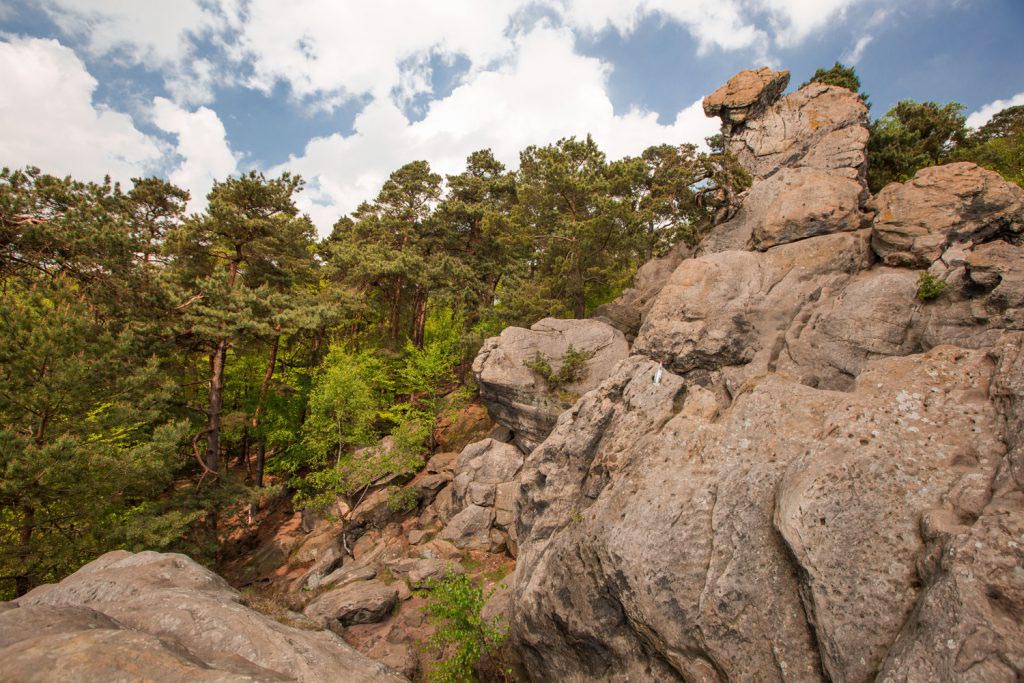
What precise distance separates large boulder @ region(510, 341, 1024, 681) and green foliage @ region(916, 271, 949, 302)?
432 cm

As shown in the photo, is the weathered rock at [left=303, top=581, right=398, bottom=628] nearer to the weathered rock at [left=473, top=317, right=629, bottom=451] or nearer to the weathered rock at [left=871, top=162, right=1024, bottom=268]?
the weathered rock at [left=473, top=317, right=629, bottom=451]

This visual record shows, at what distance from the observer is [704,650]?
701 cm

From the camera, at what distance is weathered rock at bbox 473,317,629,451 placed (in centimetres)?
1959

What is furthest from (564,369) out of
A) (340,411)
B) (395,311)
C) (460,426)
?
(395,311)

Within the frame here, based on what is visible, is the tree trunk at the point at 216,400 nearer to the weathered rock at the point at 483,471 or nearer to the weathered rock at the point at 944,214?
the weathered rock at the point at 483,471

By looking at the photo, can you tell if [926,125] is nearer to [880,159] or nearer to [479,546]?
[880,159]

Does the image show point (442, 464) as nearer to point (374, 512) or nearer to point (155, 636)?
point (374, 512)

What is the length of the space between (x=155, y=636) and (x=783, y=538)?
439 inches

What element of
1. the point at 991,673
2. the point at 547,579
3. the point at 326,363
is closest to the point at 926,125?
the point at 991,673

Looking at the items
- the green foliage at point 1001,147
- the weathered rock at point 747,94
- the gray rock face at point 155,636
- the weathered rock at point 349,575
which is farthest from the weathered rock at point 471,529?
the green foliage at point 1001,147

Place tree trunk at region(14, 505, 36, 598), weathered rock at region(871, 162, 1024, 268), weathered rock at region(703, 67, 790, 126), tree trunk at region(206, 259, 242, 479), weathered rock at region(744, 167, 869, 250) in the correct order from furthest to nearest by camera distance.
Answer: weathered rock at region(703, 67, 790, 126)
tree trunk at region(206, 259, 242, 479)
weathered rock at region(744, 167, 869, 250)
weathered rock at region(871, 162, 1024, 268)
tree trunk at region(14, 505, 36, 598)

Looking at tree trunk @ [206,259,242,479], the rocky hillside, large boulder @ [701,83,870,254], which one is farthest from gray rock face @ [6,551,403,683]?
large boulder @ [701,83,870,254]

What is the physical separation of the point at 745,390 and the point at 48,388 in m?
20.4

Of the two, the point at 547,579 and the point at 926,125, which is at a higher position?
the point at 926,125
